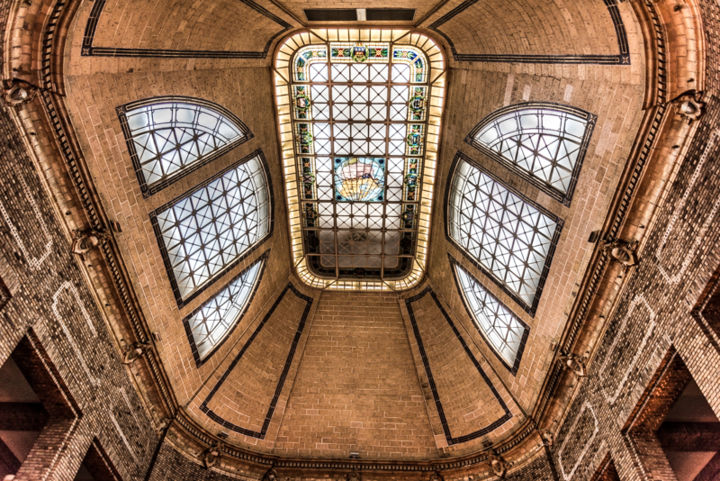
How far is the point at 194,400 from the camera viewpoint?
51.7 feet

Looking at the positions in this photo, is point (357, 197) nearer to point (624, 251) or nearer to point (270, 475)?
point (270, 475)

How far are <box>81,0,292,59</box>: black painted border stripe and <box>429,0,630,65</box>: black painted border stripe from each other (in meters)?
4.84

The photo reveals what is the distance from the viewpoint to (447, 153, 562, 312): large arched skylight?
1391cm

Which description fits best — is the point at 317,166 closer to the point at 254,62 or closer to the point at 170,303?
the point at 254,62

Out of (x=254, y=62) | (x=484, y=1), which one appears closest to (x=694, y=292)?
(x=484, y=1)

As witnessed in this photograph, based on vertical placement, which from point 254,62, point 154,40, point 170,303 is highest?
point 254,62

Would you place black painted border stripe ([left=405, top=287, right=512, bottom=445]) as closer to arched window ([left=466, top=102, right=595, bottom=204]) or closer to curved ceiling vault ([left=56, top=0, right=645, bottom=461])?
curved ceiling vault ([left=56, top=0, right=645, bottom=461])

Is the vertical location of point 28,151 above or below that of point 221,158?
below

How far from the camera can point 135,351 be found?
12984 mm

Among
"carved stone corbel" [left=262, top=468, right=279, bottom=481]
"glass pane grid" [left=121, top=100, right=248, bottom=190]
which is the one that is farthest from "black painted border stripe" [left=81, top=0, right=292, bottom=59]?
"carved stone corbel" [left=262, top=468, right=279, bottom=481]

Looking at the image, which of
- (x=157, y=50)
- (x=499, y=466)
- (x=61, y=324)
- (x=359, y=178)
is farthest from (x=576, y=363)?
(x=157, y=50)

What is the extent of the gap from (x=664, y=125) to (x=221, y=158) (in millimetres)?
10889

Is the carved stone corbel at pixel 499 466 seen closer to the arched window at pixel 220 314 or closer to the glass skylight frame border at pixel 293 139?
the glass skylight frame border at pixel 293 139

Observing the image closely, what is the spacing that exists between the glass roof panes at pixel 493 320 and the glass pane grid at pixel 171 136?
29.3ft
